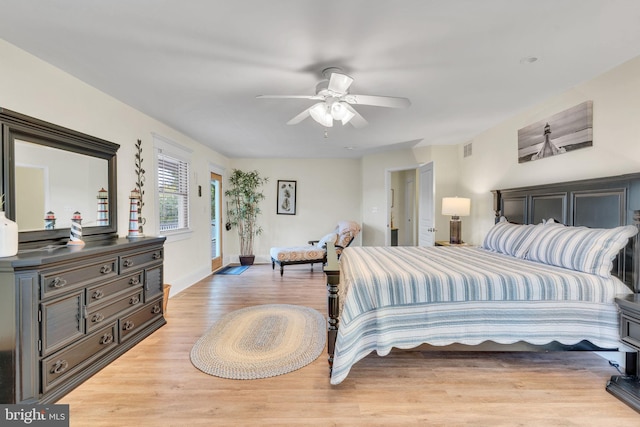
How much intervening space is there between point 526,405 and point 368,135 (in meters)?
3.55

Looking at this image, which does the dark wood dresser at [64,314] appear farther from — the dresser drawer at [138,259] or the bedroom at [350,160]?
the bedroom at [350,160]

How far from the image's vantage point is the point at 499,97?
2887mm

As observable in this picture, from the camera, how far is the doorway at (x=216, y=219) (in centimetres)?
575

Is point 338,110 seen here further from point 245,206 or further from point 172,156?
point 245,206

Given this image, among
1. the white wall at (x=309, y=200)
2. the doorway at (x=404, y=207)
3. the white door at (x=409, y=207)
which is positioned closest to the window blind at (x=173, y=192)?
the white wall at (x=309, y=200)

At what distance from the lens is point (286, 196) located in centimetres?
653

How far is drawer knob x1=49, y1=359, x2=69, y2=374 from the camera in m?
1.81

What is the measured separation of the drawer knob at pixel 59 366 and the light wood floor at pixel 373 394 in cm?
18

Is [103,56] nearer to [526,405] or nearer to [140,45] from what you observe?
[140,45]

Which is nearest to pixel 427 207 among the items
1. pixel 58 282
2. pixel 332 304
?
pixel 332 304

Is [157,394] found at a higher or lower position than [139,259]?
lower

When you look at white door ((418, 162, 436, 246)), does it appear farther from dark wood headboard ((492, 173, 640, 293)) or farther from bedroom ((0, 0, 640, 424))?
dark wood headboard ((492, 173, 640, 293))

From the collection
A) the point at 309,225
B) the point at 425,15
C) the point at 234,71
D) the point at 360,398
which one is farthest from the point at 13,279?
the point at 309,225

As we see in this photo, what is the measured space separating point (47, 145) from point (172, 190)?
1.90 m
